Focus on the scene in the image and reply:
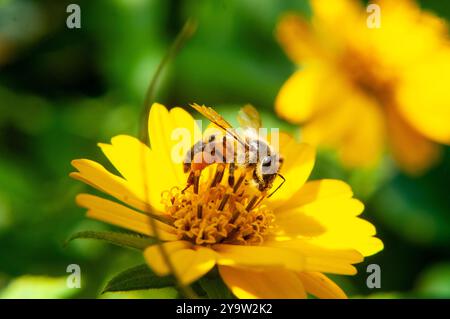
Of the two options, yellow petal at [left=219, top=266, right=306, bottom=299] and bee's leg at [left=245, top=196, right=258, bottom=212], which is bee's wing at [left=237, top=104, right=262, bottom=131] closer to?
bee's leg at [left=245, top=196, right=258, bottom=212]

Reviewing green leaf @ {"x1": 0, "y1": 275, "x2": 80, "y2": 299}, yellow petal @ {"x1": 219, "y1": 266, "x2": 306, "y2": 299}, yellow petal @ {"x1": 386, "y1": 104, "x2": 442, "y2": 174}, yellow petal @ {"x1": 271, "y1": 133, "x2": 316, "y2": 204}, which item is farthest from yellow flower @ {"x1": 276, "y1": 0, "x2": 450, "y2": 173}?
yellow petal @ {"x1": 219, "y1": 266, "x2": 306, "y2": 299}

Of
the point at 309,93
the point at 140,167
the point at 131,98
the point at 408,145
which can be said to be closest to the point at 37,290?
the point at 140,167
